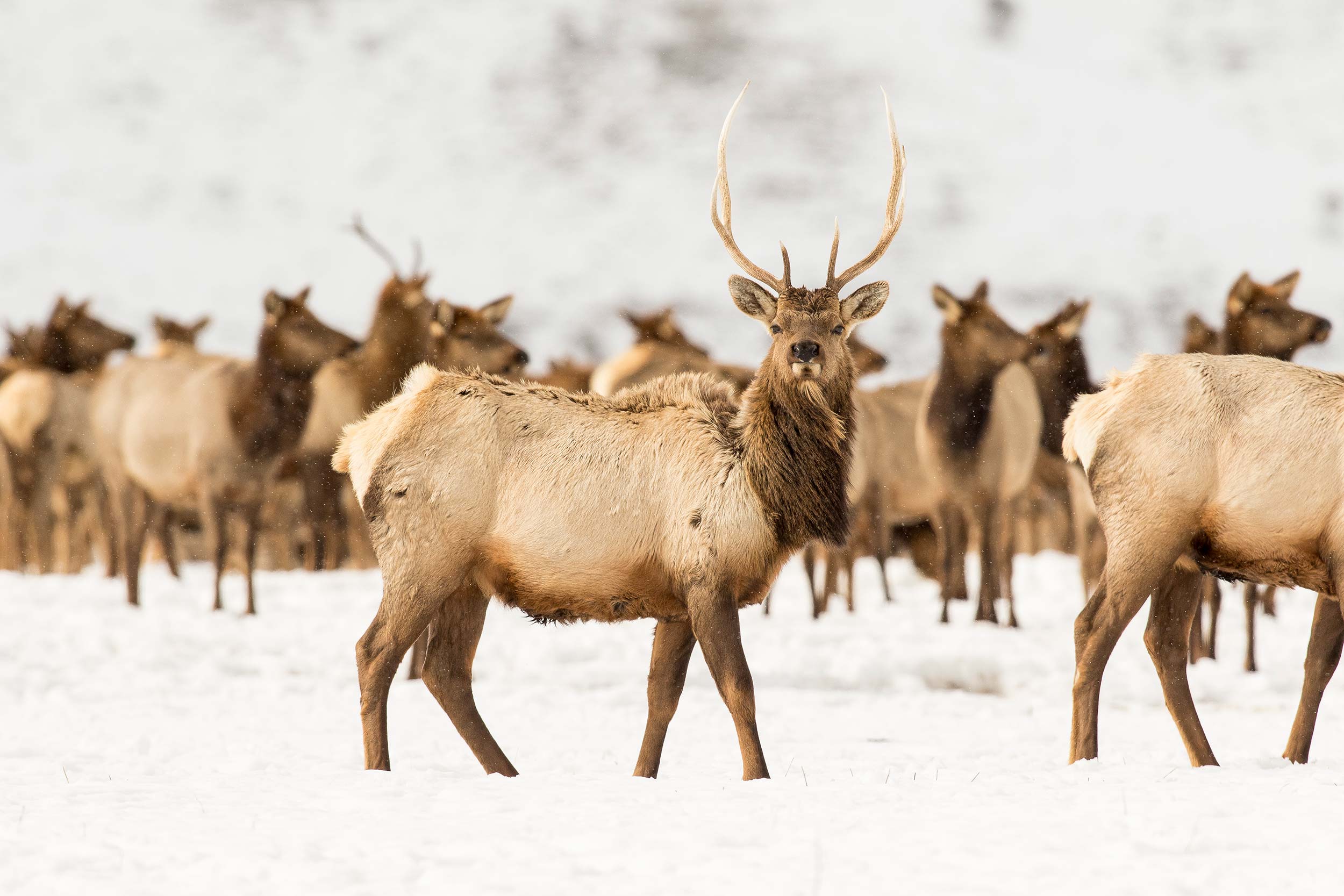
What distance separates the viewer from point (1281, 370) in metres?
6.47

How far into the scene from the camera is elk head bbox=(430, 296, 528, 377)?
11.5 metres

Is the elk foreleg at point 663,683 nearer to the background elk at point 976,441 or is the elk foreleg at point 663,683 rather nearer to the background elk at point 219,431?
the background elk at point 219,431

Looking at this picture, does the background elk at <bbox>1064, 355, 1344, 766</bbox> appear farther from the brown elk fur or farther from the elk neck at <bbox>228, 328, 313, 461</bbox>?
the brown elk fur

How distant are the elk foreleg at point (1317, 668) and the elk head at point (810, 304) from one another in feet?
7.68

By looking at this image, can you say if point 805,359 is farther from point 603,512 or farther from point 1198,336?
point 1198,336

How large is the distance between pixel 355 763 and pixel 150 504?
32.8ft

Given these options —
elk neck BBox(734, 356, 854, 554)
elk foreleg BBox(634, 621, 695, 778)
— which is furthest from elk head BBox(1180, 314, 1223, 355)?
elk foreleg BBox(634, 621, 695, 778)

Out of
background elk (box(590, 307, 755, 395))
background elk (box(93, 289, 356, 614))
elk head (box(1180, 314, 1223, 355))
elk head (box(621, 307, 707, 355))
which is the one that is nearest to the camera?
elk head (box(1180, 314, 1223, 355))

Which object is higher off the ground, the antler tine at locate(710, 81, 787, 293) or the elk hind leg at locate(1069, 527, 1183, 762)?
the antler tine at locate(710, 81, 787, 293)

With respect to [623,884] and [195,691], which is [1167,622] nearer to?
[623,884]

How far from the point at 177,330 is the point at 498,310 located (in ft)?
33.5

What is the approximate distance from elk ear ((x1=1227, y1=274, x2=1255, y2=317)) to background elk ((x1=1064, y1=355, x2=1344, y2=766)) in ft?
14.5

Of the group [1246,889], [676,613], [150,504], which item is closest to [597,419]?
[676,613]

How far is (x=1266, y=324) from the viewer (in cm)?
1064
